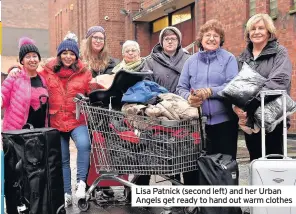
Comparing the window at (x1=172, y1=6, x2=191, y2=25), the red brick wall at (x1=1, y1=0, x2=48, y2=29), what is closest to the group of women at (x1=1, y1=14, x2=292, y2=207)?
the window at (x1=172, y1=6, x2=191, y2=25)

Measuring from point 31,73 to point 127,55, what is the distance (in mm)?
1183

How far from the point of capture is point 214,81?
14.0 feet

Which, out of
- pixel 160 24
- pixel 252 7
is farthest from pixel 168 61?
pixel 160 24

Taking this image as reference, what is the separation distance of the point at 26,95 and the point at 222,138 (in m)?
2.18

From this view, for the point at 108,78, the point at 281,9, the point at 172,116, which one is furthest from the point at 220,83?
the point at 281,9

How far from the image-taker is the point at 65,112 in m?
4.86

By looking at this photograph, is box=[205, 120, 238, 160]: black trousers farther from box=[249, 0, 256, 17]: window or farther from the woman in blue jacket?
box=[249, 0, 256, 17]: window

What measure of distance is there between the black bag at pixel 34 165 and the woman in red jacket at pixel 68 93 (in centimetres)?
59

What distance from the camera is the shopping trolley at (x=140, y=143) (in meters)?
4.01

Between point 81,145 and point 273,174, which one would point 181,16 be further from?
point 273,174

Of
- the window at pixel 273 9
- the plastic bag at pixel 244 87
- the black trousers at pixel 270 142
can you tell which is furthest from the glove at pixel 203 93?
the window at pixel 273 9

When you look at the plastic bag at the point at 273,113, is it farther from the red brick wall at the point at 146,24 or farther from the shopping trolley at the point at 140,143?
the red brick wall at the point at 146,24

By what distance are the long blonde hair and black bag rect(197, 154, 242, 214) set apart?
1980 mm

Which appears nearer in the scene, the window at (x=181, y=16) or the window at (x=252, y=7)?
the window at (x=252, y=7)
